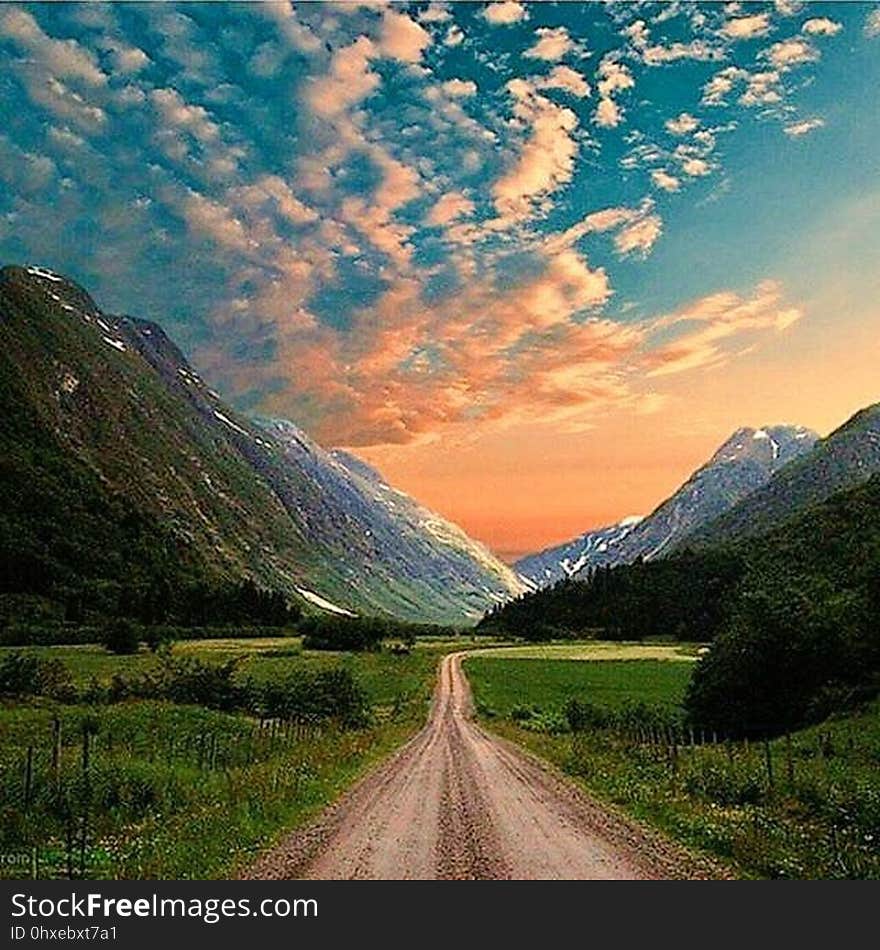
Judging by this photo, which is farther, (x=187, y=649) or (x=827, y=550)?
Result: (x=187, y=649)

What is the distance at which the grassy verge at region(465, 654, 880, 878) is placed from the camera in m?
21.6

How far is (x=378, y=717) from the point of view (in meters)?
79.2

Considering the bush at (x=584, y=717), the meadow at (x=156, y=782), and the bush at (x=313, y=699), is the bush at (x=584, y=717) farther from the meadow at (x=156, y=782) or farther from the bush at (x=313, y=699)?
the bush at (x=313, y=699)

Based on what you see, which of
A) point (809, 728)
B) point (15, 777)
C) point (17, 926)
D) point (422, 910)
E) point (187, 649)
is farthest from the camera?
point (187, 649)

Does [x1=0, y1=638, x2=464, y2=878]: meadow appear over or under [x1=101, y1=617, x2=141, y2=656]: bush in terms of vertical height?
under

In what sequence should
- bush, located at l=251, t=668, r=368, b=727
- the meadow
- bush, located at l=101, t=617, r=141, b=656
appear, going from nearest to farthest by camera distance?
the meadow, bush, located at l=251, t=668, r=368, b=727, bush, located at l=101, t=617, r=141, b=656

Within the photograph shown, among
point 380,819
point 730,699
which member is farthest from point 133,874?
point 730,699

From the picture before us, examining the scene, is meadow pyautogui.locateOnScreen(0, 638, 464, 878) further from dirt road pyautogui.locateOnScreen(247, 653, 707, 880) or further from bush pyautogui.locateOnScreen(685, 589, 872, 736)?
bush pyautogui.locateOnScreen(685, 589, 872, 736)

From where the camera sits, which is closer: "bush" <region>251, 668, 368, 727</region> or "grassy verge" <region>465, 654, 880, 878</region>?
"grassy verge" <region>465, 654, 880, 878</region>

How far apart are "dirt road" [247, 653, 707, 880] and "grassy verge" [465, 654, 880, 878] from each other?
58.3 inches

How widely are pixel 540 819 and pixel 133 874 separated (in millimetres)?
13718

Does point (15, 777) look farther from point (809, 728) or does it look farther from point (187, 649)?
point (187, 649)

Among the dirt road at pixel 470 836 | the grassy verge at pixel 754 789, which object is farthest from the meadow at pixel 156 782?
the grassy verge at pixel 754 789

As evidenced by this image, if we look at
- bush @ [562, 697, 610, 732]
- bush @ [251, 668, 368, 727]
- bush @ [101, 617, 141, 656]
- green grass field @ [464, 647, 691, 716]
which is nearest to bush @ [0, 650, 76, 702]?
bush @ [251, 668, 368, 727]
